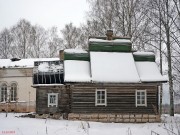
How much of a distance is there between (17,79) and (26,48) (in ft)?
47.4

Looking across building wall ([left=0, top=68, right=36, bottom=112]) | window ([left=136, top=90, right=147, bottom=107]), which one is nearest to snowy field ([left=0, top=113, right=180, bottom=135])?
window ([left=136, top=90, right=147, bottom=107])

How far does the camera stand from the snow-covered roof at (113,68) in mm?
21406

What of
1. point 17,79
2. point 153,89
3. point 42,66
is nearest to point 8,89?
point 17,79

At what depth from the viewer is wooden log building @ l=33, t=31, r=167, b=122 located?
69.5 feet

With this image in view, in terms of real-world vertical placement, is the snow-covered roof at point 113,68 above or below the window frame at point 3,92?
above

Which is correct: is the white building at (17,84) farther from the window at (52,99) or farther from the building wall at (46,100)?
the window at (52,99)

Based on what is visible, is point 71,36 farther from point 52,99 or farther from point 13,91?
point 52,99

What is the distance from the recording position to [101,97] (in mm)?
21609

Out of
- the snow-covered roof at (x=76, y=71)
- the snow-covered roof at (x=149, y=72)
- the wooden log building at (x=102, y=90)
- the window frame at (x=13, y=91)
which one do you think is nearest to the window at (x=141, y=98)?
the wooden log building at (x=102, y=90)

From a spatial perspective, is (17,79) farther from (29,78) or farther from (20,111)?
(20,111)

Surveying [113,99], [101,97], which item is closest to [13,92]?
[101,97]

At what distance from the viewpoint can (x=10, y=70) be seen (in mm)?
32031

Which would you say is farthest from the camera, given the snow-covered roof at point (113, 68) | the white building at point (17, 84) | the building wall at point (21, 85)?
the white building at point (17, 84)

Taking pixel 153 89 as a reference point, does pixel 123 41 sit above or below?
above
